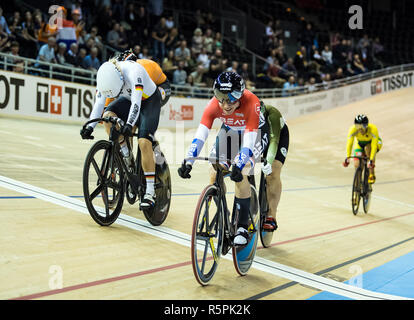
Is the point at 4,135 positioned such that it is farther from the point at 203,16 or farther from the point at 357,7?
the point at 357,7

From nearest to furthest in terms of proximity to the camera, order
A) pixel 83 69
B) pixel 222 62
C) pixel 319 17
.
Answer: pixel 83 69, pixel 222 62, pixel 319 17

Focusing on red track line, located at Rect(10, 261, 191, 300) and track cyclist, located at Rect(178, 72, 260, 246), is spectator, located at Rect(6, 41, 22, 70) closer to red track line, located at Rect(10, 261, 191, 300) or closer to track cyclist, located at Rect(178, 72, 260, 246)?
track cyclist, located at Rect(178, 72, 260, 246)

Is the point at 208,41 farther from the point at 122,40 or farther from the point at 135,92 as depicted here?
the point at 135,92

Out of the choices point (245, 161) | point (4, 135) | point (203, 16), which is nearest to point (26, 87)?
point (4, 135)

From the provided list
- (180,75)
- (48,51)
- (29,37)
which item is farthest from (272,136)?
(180,75)

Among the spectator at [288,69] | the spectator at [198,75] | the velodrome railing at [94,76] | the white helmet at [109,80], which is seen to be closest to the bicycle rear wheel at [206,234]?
the white helmet at [109,80]

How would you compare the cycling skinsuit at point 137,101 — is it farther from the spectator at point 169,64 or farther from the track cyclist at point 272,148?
the spectator at point 169,64

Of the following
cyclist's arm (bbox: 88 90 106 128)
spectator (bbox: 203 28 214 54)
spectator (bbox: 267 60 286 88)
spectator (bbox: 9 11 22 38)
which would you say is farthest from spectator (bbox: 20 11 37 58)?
spectator (bbox: 267 60 286 88)

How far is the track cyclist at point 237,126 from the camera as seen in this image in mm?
2699

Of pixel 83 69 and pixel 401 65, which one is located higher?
pixel 401 65

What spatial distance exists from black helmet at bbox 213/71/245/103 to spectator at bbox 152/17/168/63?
9507mm

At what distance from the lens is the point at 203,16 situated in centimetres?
1584

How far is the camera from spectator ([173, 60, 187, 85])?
12.2 metres
